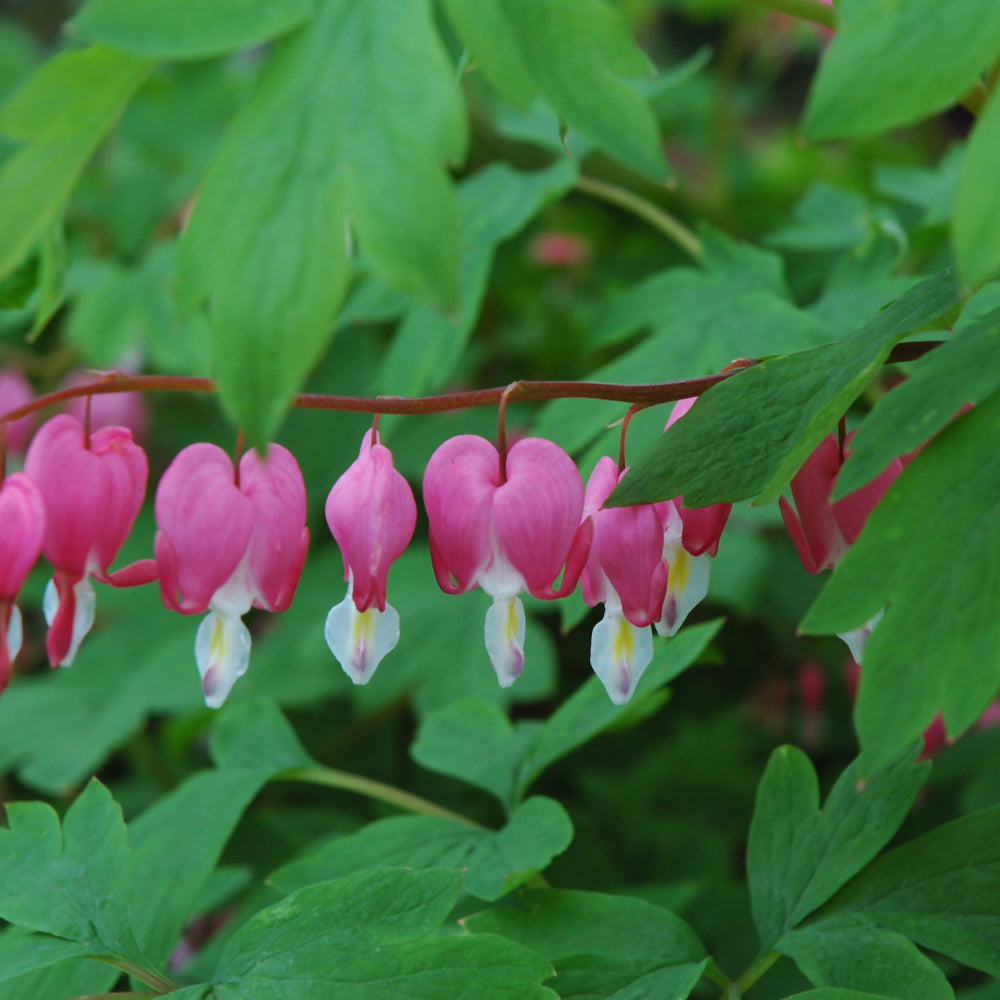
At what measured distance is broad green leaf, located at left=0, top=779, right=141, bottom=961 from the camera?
83 centimetres

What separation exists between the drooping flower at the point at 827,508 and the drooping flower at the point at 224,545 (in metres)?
0.33

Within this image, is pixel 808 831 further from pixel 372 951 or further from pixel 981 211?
pixel 981 211

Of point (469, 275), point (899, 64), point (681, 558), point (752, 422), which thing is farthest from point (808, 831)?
point (469, 275)

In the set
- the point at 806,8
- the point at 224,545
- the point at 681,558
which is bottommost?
the point at 681,558

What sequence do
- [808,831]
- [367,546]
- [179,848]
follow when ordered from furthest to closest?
[179,848]
[808,831]
[367,546]

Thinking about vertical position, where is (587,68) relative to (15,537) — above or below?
above

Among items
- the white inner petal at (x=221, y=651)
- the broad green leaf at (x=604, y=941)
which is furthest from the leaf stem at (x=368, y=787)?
the white inner petal at (x=221, y=651)

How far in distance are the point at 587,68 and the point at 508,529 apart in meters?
0.28

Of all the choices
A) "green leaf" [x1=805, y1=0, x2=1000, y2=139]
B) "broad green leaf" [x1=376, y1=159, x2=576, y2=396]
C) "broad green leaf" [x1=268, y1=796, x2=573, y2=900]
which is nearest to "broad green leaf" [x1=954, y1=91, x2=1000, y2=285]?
Answer: "green leaf" [x1=805, y1=0, x2=1000, y2=139]

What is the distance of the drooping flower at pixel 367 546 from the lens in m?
0.73

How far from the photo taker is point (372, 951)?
733 mm

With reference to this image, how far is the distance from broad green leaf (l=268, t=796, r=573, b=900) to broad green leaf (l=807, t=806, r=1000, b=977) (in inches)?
8.5

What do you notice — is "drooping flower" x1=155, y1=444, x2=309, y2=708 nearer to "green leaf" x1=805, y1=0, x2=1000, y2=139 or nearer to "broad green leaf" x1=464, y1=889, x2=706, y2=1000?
"broad green leaf" x1=464, y1=889, x2=706, y2=1000

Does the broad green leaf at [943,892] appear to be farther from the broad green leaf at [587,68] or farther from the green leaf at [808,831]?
the broad green leaf at [587,68]
